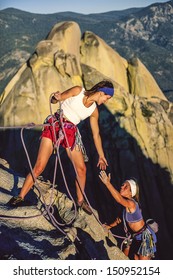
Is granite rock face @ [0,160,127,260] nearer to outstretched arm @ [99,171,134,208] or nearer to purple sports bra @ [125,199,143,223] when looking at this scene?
purple sports bra @ [125,199,143,223]

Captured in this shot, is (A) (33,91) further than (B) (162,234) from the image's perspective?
Yes

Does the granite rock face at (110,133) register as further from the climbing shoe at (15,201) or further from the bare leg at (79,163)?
the climbing shoe at (15,201)

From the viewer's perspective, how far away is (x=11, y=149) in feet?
58.1

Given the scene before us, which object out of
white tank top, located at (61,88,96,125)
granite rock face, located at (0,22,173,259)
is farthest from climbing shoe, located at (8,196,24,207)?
granite rock face, located at (0,22,173,259)

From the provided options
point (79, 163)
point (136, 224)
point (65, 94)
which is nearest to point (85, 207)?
point (79, 163)

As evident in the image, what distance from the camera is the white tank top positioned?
23.2 ft

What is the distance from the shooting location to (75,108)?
7.15m

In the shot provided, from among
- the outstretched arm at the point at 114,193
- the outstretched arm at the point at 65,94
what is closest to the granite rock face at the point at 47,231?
the outstretched arm at the point at 114,193

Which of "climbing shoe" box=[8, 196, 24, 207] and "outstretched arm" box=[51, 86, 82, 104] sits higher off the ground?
"outstretched arm" box=[51, 86, 82, 104]

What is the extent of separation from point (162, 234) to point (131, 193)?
37.2 feet

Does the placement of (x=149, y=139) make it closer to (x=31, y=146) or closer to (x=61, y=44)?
(x=31, y=146)

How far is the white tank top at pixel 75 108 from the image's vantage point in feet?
23.2

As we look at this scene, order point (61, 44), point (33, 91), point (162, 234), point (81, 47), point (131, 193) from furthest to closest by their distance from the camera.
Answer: point (81, 47), point (61, 44), point (33, 91), point (162, 234), point (131, 193)

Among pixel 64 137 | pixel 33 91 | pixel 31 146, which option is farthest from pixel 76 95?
pixel 33 91
